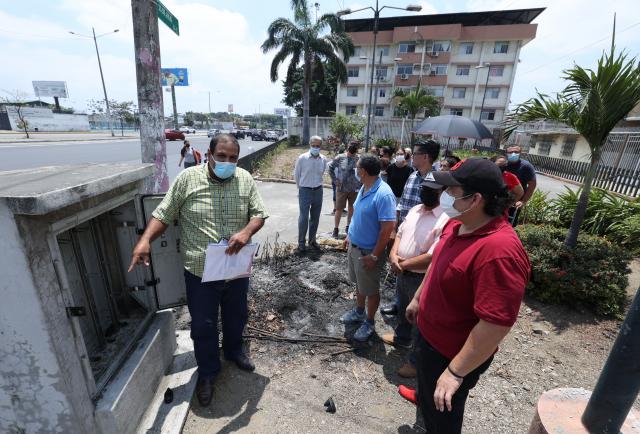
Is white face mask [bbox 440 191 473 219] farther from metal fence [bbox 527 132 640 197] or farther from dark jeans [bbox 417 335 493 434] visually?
metal fence [bbox 527 132 640 197]

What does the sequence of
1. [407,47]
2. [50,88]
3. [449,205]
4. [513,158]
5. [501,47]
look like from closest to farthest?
[449,205]
[513,158]
[501,47]
[407,47]
[50,88]

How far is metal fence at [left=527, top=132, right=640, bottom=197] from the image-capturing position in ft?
32.4

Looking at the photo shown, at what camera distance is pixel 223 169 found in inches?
88.4

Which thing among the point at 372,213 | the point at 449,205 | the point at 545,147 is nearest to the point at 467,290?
the point at 449,205

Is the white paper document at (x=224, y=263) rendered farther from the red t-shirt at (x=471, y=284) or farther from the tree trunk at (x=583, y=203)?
the tree trunk at (x=583, y=203)

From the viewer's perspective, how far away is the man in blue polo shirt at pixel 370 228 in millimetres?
2734

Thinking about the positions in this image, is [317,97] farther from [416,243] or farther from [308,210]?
[416,243]

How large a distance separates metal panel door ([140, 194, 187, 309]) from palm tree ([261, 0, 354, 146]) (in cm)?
2329

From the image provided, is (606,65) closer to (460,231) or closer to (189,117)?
(460,231)

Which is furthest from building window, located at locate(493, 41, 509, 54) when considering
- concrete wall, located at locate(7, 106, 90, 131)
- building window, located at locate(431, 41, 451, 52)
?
concrete wall, located at locate(7, 106, 90, 131)

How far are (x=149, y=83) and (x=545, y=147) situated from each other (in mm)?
30695

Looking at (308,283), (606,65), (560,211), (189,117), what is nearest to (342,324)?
(308,283)

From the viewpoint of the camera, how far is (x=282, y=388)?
2.62 metres

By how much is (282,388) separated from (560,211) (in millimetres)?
6314
